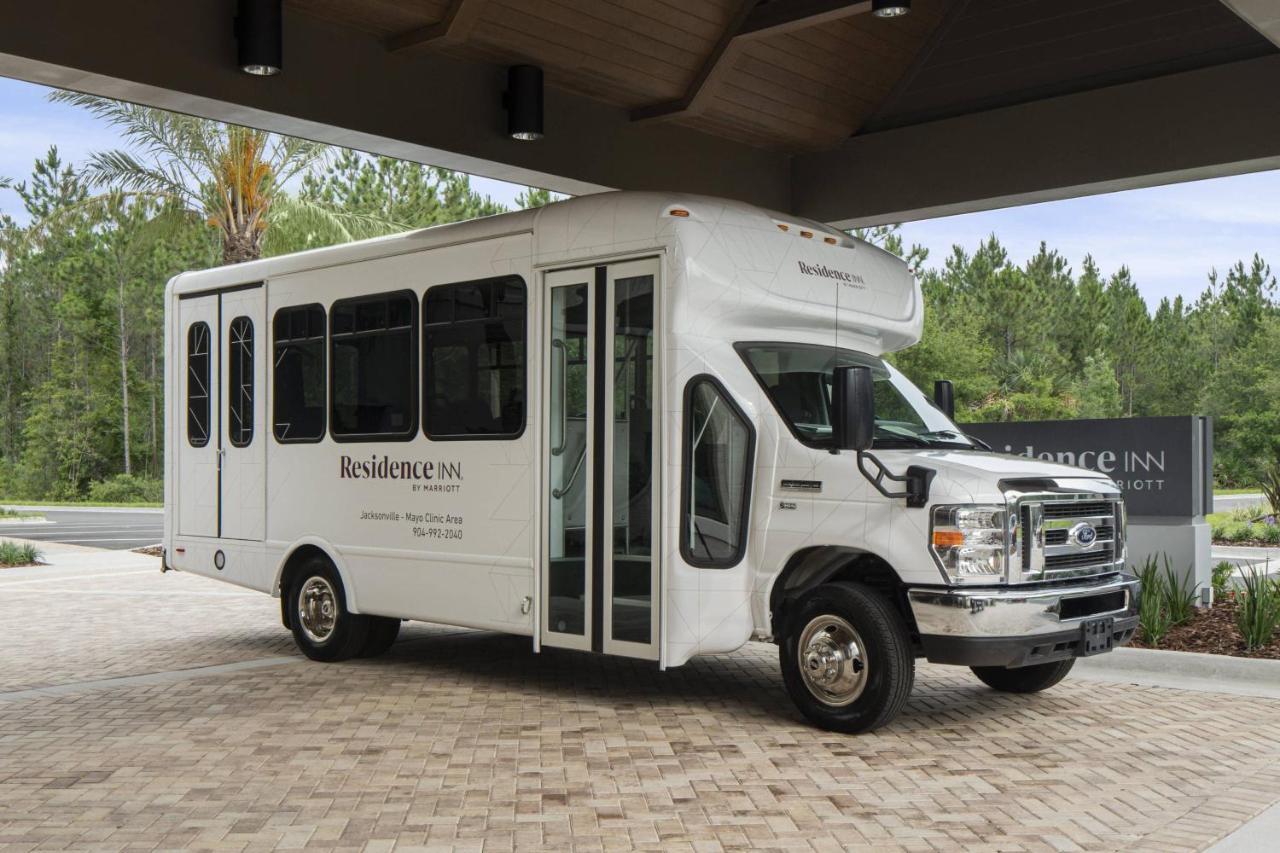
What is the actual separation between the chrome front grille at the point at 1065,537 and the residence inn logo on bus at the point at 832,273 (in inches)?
86.0

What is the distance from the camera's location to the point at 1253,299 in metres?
62.8

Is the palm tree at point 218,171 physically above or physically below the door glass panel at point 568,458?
above

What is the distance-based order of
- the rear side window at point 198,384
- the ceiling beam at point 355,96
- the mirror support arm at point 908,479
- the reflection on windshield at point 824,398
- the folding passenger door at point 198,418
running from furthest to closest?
the rear side window at point 198,384
the folding passenger door at point 198,418
the reflection on windshield at point 824,398
the ceiling beam at point 355,96
the mirror support arm at point 908,479

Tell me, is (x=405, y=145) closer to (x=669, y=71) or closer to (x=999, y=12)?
(x=669, y=71)

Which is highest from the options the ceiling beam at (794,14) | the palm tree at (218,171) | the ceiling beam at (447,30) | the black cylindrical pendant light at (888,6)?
the palm tree at (218,171)

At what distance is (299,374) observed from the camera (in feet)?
34.8

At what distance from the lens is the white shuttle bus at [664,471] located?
7523 millimetres

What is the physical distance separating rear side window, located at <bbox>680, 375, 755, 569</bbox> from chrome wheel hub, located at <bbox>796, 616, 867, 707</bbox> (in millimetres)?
695

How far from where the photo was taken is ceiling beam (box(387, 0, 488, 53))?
29.2 feet

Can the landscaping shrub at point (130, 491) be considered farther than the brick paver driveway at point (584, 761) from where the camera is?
Yes

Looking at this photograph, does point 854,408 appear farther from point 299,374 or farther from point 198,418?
point 198,418

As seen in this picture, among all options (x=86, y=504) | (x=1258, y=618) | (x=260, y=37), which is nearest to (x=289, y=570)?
(x=260, y=37)

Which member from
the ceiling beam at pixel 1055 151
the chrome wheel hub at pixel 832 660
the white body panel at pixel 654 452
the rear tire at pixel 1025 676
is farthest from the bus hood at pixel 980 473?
the ceiling beam at pixel 1055 151

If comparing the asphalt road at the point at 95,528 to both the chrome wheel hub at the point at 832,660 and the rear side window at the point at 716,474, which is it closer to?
the rear side window at the point at 716,474
